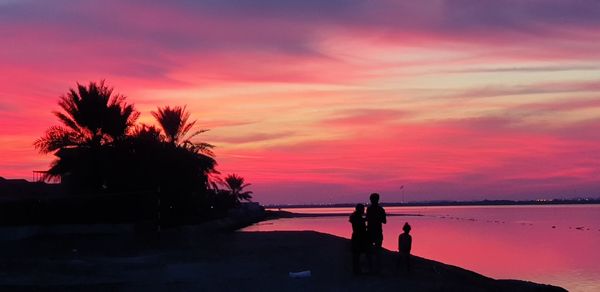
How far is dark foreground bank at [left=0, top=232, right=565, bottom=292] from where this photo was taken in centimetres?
1620

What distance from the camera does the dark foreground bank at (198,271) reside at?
16.2 metres

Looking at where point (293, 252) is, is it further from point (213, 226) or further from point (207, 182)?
point (213, 226)

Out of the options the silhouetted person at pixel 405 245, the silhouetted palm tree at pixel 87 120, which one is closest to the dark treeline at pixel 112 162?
the silhouetted palm tree at pixel 87 120

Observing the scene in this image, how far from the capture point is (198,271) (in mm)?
19688

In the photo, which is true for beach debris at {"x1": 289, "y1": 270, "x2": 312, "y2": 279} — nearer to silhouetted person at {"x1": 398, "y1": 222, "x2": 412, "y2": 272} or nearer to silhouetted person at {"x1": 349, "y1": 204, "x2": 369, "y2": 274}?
silhouetted person at {"x1": 349, "y1": 204, "x2": 369, "y2": 274}

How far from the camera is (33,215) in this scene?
3725 cm

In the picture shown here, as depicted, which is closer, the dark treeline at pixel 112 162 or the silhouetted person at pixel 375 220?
the silhouetted person at pixel 375 220

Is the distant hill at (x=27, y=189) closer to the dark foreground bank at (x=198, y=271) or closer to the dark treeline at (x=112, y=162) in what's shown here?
the dark treeline at (x=112, y=162)

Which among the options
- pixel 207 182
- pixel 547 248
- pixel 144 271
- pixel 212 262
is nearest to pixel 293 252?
pixel 212 262

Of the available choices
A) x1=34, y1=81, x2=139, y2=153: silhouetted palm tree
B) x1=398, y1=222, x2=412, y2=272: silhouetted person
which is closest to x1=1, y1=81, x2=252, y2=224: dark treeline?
x1=34, y1=81, x2=139, y2=153: silhouetted palm tree

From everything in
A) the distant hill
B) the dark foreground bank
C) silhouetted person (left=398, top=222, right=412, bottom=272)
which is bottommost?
the dark foreground bank

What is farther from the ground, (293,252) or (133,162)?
(133,162)

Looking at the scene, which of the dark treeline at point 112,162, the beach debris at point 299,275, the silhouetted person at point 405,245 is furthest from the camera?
the dark treeline at point 112,162

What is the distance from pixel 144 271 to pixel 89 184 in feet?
84.9
